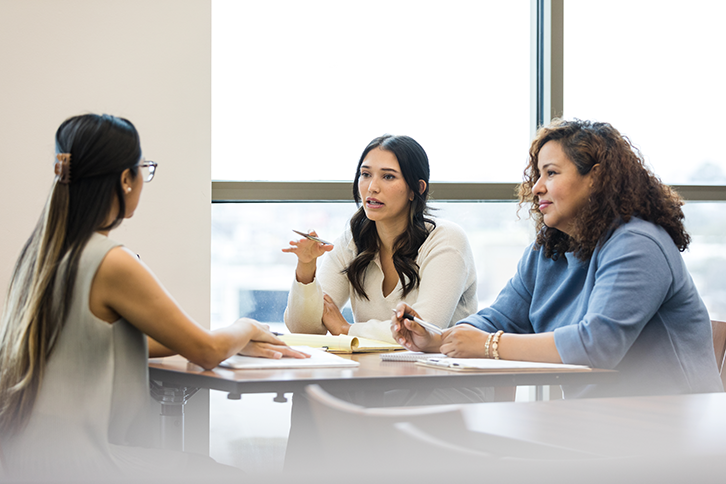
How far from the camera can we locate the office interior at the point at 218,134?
276 cm

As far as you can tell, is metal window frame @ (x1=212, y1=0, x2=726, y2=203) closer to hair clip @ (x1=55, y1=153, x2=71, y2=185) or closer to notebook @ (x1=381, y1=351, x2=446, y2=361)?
notebook @ (x1=381, y1=351, x2=446, y2=361)

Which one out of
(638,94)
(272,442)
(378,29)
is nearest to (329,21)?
(378,29)

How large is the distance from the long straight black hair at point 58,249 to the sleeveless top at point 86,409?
0.02 m

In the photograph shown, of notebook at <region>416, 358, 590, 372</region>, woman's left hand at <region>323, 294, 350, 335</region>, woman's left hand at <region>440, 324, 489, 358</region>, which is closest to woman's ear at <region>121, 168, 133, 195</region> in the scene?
notebook at <region>416, 358, 590, 372</region>

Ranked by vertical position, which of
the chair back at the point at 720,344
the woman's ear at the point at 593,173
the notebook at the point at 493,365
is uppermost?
the woman's ear at the point at 593,173

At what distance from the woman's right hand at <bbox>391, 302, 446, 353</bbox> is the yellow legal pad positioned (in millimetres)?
55

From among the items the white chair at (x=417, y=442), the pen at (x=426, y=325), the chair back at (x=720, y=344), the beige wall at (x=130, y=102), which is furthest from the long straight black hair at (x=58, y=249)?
the chair back at (x=720, y=344)

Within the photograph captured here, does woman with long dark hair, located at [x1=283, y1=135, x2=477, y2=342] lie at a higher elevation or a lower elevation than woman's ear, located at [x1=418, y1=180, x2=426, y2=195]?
lower

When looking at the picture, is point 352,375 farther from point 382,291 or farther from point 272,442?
point 272,442

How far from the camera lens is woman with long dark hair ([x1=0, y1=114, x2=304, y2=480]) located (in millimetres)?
1190

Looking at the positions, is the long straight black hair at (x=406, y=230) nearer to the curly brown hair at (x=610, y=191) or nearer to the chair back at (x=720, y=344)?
the curly brown hair at (x=610, y=191)

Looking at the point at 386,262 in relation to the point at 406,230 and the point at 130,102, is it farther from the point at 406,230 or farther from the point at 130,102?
the point at 130,102

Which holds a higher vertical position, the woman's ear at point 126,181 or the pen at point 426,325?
the woman's ear at point 126,181

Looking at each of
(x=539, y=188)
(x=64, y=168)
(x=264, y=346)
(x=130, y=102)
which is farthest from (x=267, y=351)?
(x=130, y=102)
